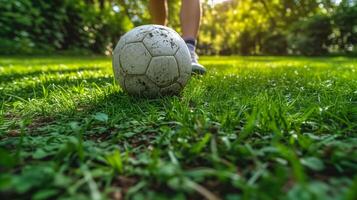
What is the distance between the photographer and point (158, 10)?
4699 millimetres

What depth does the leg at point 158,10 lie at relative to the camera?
4.69 metres

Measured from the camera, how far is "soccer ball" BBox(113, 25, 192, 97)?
2570mm

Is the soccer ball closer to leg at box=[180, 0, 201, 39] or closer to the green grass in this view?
the green grass

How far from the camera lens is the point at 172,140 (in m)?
1.65

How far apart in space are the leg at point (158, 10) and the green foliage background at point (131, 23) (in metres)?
9.73

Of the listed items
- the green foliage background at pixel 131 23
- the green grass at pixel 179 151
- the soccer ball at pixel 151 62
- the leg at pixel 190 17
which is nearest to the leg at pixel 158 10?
the leg at pixel 190 17

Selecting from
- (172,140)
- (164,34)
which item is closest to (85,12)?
(164,34)

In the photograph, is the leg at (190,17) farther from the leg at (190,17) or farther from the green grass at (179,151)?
the green grass at (179,151)

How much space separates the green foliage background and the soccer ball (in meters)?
11.5

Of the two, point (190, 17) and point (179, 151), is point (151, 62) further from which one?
point (190, 17)

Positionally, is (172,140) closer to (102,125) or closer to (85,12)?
(102,125)

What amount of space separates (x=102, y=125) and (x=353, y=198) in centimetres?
139

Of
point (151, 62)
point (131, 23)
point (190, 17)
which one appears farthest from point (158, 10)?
point (131, 23)

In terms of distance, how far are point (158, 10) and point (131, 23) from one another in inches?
543
